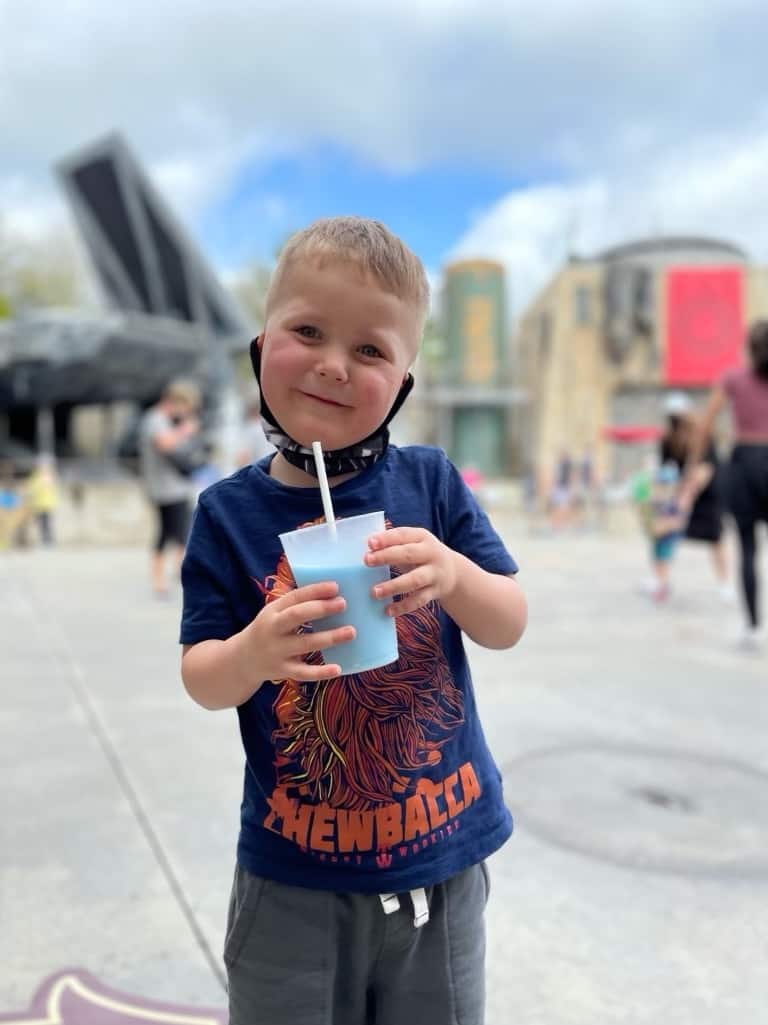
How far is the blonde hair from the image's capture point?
110cm

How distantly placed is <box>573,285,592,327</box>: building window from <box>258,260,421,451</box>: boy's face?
2718 cm

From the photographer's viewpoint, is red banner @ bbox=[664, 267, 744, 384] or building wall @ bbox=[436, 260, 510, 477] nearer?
red banner @ bbox=[664, 267, 744, 384]

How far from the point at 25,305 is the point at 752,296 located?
2870 centimetres

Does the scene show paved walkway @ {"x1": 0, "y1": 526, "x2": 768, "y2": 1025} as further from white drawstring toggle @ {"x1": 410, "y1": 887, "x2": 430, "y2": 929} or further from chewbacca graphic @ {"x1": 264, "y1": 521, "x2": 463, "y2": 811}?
chewbacca graphic @ {"x1": 264, "y1": 521, "x2": 463, "y2": 811}

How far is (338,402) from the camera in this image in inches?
44.1

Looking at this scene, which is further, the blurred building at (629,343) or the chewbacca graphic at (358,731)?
the blurred building at (629,343)

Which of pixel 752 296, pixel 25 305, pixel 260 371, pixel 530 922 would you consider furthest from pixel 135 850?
pixel 25 305

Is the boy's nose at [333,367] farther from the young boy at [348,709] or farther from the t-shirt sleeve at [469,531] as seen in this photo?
the t-shirt sleeve at [469,531]

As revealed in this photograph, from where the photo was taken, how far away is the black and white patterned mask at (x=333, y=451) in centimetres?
117

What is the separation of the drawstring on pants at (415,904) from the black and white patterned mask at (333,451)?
552 millimetres

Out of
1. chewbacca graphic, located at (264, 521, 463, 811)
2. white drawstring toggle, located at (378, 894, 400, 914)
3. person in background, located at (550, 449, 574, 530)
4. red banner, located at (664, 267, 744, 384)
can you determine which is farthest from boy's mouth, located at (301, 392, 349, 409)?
red banner, located at (664, 267, 744, 384)

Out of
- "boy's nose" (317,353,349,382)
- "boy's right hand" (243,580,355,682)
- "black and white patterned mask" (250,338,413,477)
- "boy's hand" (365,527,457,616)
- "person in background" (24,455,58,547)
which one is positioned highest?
"boy's nose" (317,353,349,382)

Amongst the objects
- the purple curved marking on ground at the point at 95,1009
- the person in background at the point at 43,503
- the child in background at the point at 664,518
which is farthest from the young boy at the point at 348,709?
the person in background at the point at 43,503

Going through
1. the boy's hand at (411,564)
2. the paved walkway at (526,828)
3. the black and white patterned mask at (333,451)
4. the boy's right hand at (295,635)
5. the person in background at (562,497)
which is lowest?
the person in background at (562,497)
